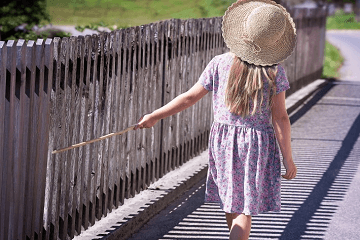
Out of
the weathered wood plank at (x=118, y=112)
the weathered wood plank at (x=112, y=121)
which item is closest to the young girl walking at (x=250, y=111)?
the weathered wood plank at (x=112, y=121)

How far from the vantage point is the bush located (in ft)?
59.4

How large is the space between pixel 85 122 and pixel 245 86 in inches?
54.8

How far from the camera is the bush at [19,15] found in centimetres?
1811

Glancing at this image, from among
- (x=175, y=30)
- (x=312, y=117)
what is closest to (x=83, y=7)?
(x=312, y=117)

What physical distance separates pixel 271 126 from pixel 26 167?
1381mm

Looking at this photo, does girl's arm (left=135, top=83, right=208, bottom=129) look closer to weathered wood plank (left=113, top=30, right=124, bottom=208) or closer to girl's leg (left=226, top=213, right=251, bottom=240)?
girl's leg (left=226, top=213, right=251, bottom=240)

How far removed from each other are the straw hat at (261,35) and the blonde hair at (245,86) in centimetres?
A: 4

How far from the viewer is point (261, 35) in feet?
13.7

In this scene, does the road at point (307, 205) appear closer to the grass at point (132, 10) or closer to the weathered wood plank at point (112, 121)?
the weathered wood plank at point (112, 121)

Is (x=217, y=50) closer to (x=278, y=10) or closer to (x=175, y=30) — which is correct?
(x=175, y=30)

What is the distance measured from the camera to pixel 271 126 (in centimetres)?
426

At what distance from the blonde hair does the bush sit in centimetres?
1429

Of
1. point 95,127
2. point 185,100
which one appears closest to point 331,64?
point 95,127

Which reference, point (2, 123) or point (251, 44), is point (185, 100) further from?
point (2, 123)
